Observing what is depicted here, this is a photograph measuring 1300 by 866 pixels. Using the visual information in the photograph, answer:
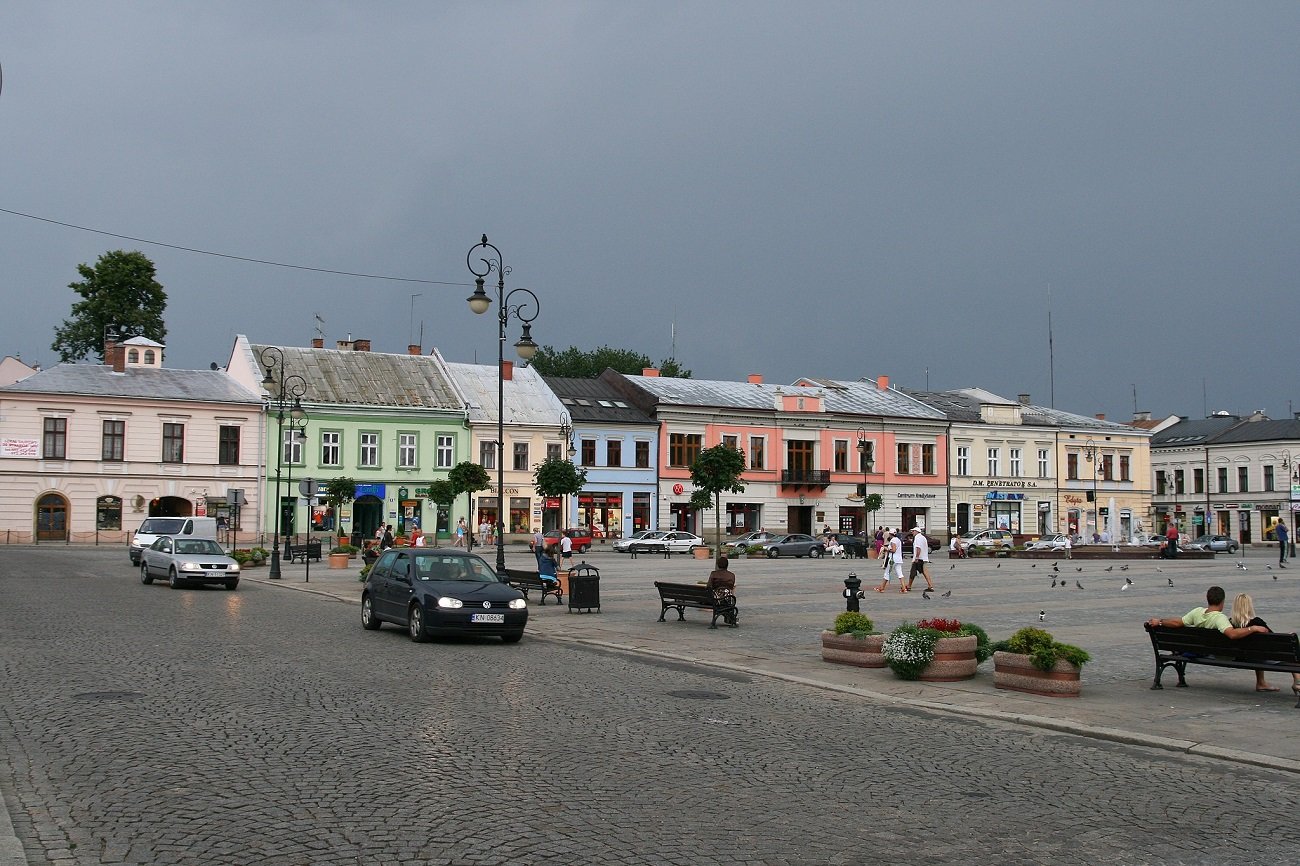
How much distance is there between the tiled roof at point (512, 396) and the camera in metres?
64.8

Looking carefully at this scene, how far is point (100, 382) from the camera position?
187 ft

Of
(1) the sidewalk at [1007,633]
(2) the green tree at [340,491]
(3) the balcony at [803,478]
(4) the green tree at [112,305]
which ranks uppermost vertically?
(4) the green tree at [112,305]

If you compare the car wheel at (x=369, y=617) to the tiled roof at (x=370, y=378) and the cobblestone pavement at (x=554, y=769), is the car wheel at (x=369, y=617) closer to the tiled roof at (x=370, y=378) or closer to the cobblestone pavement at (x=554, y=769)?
the cobblestone pavement at (x=554, y=769)

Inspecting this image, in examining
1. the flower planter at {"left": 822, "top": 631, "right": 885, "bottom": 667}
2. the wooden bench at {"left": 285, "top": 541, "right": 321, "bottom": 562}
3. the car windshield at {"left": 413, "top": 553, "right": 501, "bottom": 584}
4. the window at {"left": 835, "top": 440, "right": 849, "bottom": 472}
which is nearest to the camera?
the flower planter at {"left": 822, "top": 631, "right": 885, "bottom": 667}

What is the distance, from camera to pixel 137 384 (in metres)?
57.8

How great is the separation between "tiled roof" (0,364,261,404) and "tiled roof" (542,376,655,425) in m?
17.9

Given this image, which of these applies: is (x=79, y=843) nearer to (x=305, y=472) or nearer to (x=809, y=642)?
(x=809, y=642)

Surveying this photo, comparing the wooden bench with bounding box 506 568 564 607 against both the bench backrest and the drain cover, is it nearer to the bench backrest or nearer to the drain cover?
the drain cover

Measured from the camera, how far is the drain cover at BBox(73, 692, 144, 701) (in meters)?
11.3

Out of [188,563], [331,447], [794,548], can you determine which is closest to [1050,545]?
[794,548]

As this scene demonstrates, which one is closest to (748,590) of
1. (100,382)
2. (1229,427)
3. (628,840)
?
(628,840)

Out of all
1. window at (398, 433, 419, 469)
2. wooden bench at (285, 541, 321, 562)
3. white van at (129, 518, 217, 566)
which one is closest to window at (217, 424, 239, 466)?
window at (398, 433, 419, 469)

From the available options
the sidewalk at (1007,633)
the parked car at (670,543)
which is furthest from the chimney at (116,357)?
the parked car at (670,543)

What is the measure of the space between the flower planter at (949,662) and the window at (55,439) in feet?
168
